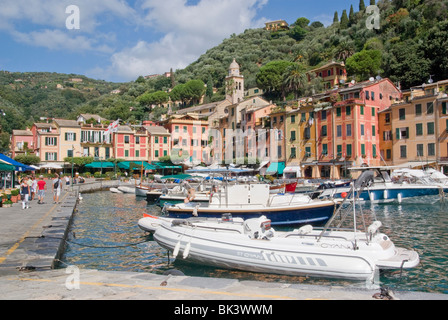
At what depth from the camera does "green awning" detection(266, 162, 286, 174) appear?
58.8 metres

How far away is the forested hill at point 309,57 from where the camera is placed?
61.6 meters

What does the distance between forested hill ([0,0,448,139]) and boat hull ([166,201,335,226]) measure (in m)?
48.0

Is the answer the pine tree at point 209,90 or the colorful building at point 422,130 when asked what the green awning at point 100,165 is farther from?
the pine tree at point 209,90

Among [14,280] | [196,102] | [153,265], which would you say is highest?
[196,102]

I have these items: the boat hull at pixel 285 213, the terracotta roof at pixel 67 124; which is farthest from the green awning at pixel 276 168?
the boat hull at pixel 285 213

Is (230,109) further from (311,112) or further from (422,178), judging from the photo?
(422,178)

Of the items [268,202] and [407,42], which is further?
[407,42]

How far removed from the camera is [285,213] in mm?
19234

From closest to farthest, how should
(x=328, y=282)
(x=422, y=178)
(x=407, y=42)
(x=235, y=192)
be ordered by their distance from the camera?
(x=328, y=282), (x=235, y=192), (x=422, y=178), (x=407, y=42)
